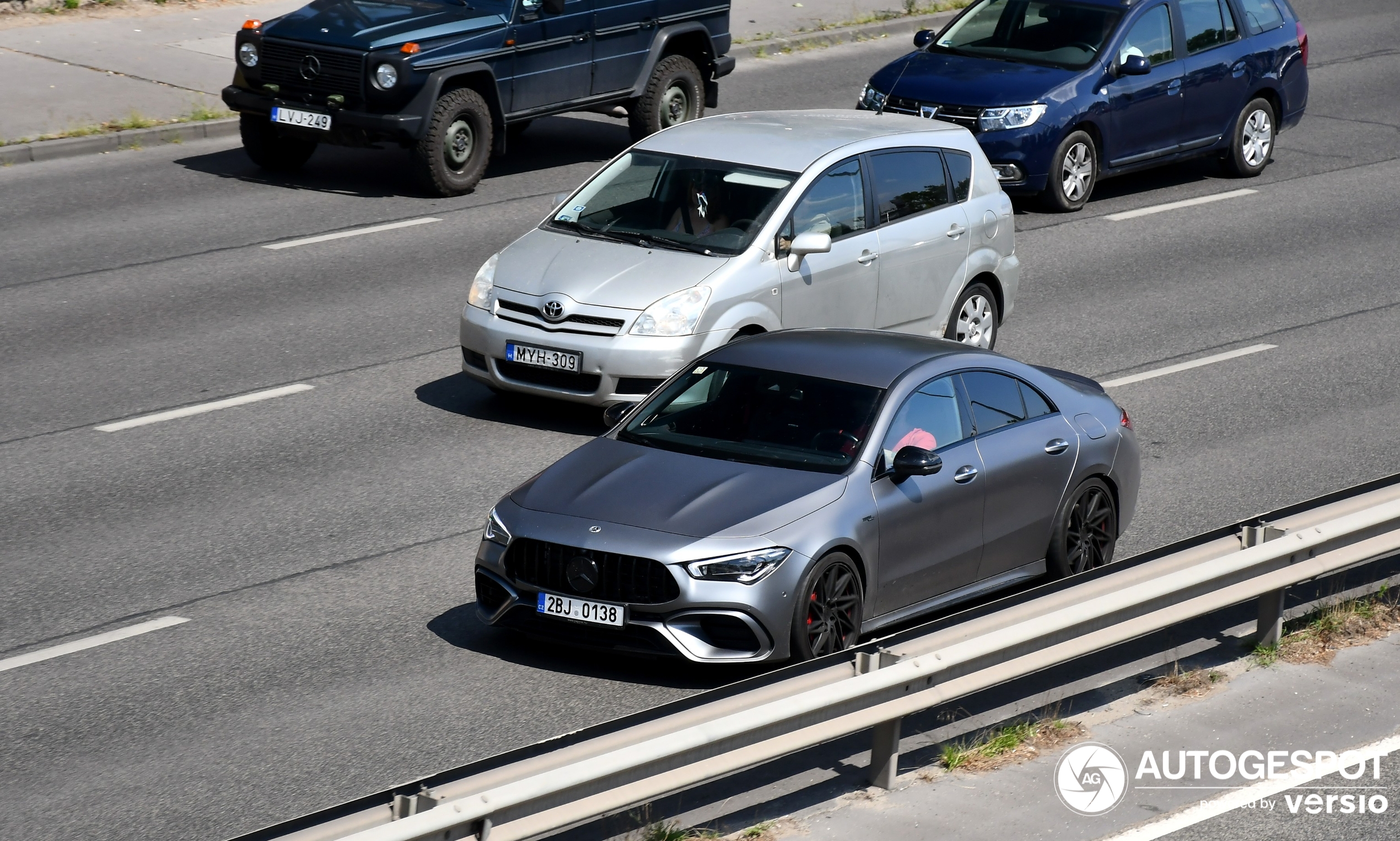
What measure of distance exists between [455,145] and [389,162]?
69.0 inches

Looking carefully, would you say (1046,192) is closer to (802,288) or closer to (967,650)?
(802,288)

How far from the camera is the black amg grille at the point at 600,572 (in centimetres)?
747

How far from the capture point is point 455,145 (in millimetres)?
16766

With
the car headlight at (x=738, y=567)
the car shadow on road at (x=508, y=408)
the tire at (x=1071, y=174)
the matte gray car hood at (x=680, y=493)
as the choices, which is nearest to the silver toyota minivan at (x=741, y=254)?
the car shadow on road at (x=508, y=408)

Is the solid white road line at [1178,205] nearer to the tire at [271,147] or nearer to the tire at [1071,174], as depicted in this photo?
the tire at [1071,174]

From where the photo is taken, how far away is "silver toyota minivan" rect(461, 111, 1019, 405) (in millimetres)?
11070

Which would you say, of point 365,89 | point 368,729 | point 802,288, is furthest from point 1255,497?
point 365,89

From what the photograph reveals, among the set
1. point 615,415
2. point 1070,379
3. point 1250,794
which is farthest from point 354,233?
point 1250,794

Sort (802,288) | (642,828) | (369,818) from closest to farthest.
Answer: (369,818) < (642,828) < (802,288)

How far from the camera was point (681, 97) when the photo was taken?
1920cm

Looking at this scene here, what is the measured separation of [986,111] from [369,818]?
13.0 metres

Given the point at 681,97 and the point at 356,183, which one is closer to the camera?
the point at 356,183

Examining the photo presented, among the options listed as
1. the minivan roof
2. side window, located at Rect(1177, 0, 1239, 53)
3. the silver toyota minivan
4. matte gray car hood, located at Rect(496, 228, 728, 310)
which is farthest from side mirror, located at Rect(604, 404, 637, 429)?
side window, located at Rect(1177, 0, 1239, 53)

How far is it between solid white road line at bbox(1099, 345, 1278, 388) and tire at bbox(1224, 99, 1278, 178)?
6.01 m
